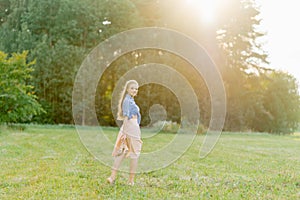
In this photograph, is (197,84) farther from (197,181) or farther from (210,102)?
(197,181)

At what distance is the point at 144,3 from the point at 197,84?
6725 millimetres

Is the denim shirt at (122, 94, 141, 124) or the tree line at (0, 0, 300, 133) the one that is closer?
the denim shirt at (122, 94, 141, 124)

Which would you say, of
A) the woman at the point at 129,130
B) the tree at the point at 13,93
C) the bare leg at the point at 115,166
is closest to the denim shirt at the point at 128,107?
the woman at the point at 129,130

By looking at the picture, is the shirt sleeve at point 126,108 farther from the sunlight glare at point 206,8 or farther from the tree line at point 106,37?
the sunlight glare at point 206,8

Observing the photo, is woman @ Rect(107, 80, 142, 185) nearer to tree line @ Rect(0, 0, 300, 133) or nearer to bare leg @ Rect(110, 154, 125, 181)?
bare leg @ Rect(110, 154, 125, 181)

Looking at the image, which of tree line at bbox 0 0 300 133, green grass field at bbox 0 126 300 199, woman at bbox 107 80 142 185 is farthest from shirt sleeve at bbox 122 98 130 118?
tree line at bbox 0 0 300 133

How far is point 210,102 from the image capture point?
26.1 m

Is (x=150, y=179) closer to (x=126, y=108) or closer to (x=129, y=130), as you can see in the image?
(x=129, y=130)

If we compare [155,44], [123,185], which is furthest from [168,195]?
[155,44]

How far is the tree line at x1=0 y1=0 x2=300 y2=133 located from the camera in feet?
79.2

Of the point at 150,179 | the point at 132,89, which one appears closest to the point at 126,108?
the point at 132,89

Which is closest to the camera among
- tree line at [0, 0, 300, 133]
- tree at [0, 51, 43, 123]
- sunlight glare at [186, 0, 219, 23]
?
tree at [0, 51, 43, 123]

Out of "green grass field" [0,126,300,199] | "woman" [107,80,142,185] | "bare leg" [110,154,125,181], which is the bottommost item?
"green grass field" [0,126,300,199]

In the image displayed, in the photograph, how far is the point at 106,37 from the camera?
25.0 meters
